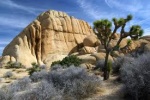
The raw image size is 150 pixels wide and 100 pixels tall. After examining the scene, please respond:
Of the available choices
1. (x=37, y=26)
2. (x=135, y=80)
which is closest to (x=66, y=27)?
(x=37, y=26)

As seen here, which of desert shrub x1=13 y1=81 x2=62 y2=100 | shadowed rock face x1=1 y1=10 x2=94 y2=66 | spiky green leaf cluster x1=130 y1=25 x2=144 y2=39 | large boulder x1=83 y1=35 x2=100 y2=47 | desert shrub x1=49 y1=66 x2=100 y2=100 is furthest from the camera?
large boulder x1=83 y1=35 x2=100 y2=47

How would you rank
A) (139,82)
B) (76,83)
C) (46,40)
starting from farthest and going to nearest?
(46,40)
(76,83)
(139,82)

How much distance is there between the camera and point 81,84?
1173 centimetres

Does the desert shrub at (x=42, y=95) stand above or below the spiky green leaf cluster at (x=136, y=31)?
below

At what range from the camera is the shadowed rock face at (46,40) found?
1900 inches

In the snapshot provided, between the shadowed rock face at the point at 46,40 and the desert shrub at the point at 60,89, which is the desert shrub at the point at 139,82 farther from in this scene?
the shadowed rock face at the point at 46,40

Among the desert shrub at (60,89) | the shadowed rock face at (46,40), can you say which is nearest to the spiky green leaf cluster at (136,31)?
the desert shrub at (60,89)

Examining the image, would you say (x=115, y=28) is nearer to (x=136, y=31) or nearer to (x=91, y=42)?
(x=136, y=31)

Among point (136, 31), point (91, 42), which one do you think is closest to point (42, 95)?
point (136, 31)

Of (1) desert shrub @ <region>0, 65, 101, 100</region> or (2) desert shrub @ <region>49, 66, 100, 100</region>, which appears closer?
(1) desert shrub @ <region>0, 65, 101, 100</region>

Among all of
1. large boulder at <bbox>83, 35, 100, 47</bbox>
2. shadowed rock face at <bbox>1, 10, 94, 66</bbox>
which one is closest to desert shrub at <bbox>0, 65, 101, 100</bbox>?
shadowed rock face at <bbox>1, 10, 94, 66</bbox>

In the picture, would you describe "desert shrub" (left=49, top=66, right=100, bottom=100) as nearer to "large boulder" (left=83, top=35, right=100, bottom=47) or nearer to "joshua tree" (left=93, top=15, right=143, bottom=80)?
"joshua tree" (left=93, top=15, right=143, bottom=80)

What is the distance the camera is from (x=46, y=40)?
168 ft

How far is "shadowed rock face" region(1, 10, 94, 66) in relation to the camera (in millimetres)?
48250
